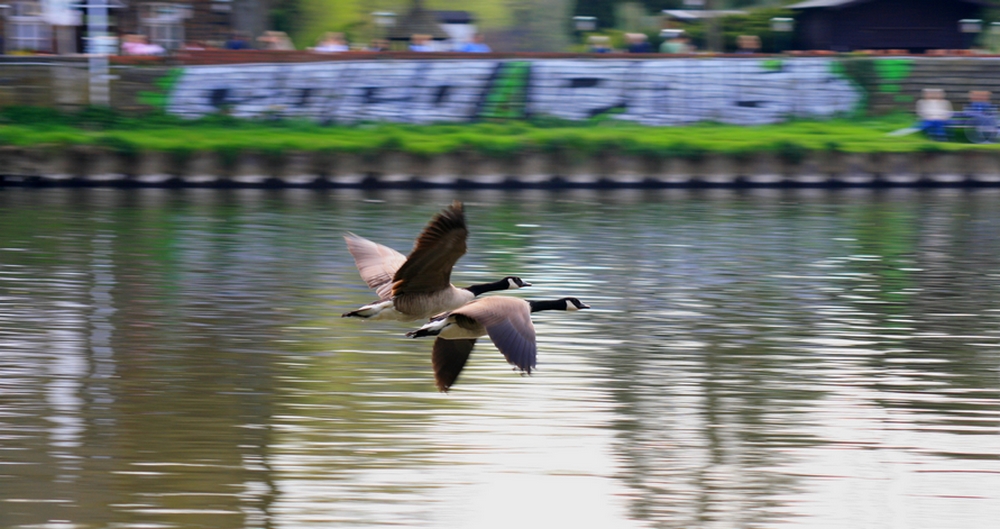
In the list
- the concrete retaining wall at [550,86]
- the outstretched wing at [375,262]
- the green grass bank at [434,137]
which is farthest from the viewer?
the concrete retaining wall at [550,86]

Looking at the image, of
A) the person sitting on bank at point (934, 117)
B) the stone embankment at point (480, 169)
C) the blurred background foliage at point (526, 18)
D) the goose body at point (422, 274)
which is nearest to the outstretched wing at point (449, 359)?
the goose body at point (422, 274)

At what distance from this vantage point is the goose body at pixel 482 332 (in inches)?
328

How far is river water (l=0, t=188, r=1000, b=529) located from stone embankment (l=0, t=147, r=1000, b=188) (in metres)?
10.6

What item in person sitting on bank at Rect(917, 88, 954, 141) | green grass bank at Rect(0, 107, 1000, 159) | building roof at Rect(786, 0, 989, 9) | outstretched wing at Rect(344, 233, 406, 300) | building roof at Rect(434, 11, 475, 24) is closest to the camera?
outstretched wing at Rect(344, 233, 406, 300)

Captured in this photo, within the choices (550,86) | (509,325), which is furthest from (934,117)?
(509,325)

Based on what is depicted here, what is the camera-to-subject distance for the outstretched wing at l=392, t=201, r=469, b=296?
8547 mm

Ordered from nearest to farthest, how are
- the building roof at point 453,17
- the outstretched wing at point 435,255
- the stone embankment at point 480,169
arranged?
the outstretched wing at point 435,255 < the stone embankment at point 480,169 < the building roof at point 453,17

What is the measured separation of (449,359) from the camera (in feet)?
30.5

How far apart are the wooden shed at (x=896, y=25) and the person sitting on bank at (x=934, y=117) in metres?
6.02

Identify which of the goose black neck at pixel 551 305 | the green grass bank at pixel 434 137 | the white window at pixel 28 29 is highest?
the white window at pixel 28 29

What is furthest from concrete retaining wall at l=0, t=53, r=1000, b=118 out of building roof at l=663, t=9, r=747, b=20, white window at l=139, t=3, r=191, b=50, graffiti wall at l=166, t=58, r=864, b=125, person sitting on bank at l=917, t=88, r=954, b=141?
building roof at l=663, t=9, r=747, b=20

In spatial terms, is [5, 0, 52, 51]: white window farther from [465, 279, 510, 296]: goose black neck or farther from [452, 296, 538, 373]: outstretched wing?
[452, 296, 538, 373]: outstretched wing

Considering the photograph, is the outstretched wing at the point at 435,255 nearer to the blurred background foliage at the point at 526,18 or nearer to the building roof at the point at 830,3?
the building roof at the point at 830,3

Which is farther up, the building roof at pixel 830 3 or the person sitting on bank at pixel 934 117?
the building roof at pixel 830 3
